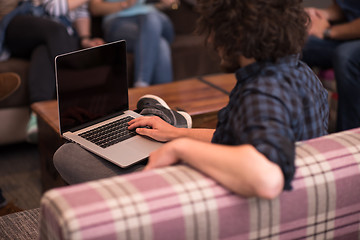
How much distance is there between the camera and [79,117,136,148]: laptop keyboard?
1.46 m

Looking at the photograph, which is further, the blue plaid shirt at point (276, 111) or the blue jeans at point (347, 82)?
the blue jeans at point (347, 82)

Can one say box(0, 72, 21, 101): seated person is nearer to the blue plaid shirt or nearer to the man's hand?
the man's hand

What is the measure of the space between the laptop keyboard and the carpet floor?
0.71 metres

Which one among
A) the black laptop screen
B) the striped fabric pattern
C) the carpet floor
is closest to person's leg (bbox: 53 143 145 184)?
the black laptop screen

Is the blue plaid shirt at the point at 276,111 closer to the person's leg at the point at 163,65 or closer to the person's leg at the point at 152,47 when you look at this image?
the person's leg at the point at 152,47

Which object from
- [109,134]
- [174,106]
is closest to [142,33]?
[174,106]

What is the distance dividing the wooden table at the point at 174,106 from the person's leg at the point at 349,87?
581 millimetres

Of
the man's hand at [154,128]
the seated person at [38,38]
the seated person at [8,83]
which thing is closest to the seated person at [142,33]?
the seated person at [38,38]

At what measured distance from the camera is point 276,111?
37.0 inches

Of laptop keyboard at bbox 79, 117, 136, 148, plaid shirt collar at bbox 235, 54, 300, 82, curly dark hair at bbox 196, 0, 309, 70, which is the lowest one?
laptop keyboard at bbox 79, 117, 136, 148

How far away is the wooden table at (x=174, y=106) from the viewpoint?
6.20 feet

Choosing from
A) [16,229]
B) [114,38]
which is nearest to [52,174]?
[16,229]

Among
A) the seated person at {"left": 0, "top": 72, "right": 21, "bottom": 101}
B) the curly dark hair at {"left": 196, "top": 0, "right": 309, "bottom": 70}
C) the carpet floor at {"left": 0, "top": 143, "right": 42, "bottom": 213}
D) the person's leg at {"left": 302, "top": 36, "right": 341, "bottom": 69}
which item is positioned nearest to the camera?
the curly dark hair at {"left": 196, "top": 0, "right": 309, "bottom": 70}

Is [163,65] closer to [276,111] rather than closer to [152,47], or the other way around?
[152,47]
